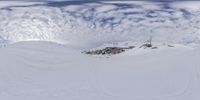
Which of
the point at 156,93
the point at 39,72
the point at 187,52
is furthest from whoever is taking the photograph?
the point at 187,52

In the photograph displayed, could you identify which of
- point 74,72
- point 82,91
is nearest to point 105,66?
point 74,72

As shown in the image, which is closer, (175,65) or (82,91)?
(82,91)

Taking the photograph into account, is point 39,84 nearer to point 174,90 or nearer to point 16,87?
point 16,87

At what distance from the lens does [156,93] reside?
9359 millimetres

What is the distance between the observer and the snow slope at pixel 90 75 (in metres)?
9.04

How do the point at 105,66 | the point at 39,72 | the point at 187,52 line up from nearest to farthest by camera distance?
the point at 39,72 → the point at 105,66 → the point at 187,52

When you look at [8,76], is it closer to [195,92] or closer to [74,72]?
[74,72]

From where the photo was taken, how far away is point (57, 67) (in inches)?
416

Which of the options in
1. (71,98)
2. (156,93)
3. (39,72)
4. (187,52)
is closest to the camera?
(71,98)

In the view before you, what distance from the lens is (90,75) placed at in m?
10.1

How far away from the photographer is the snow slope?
9.04 m

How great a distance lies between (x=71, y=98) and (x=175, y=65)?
150 inches

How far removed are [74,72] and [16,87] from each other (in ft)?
6.04

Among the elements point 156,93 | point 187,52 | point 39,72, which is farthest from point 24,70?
point 187,52
